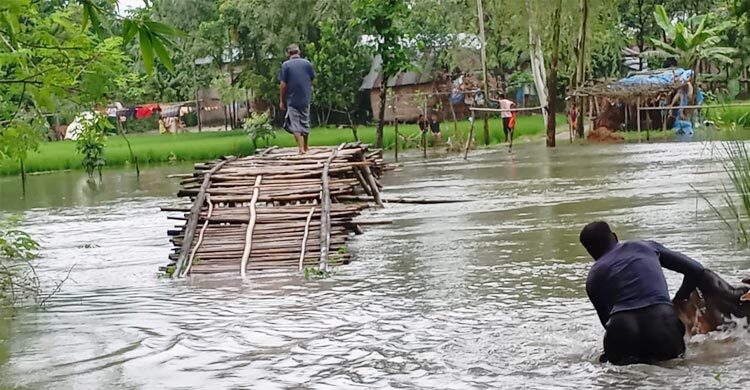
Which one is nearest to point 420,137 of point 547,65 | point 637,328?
point 547,65

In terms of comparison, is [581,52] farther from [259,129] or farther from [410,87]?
[410,87]

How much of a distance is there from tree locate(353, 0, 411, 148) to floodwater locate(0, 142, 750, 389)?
15.5 m

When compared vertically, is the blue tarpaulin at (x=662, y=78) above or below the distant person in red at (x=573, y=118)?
above

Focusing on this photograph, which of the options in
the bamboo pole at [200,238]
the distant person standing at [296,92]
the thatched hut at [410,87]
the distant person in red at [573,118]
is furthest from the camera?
the thatched hut at [410,87]

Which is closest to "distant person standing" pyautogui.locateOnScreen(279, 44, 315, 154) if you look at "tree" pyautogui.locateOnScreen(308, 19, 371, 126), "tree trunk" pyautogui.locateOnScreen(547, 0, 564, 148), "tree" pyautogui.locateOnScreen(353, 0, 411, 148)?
"tree" pyautogui.locateOnScreen(353, 0, 411, 148)

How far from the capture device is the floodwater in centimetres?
762

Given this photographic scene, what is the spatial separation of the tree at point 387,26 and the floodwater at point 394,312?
15.5 meters

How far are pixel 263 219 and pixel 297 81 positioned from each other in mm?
4794

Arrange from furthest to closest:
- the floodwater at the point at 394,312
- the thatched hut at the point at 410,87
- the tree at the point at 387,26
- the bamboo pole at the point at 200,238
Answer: the thatched hut at the point at 410,87 → the tree at the point at 387,26 → the bamboo pole at the point at 200,238 → the floodwater at the point at 394,312

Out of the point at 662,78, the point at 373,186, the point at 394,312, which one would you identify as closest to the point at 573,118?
the point at 662,78

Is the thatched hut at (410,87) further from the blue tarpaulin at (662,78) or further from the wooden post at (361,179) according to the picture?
the wooden post at (361,179)

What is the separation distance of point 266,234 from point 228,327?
3.48 m

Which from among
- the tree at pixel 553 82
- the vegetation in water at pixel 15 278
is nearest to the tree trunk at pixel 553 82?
the tree at pixel 553 82

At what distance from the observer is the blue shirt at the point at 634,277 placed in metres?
6.95
